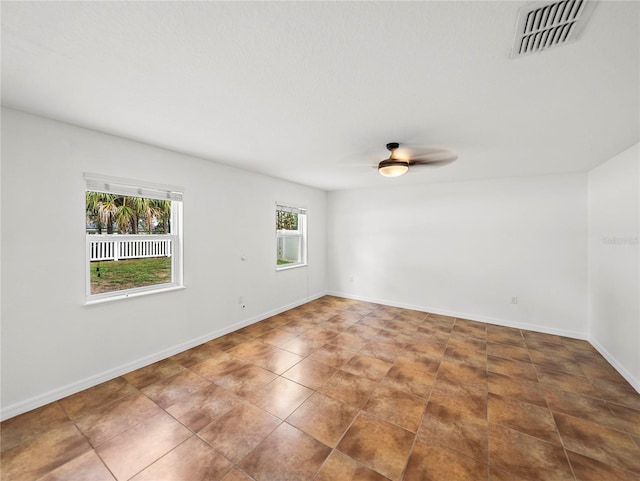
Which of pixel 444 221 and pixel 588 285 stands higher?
pixel 444 221

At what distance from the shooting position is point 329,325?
4.03 m

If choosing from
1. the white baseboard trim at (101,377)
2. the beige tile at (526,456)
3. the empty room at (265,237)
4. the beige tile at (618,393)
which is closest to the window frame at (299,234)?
the empty room at (265,237)

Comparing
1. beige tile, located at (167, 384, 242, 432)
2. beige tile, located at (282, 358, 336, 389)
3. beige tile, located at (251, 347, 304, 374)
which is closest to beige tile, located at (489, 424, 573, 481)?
beige tile, located at (282, 358, 336, 389)

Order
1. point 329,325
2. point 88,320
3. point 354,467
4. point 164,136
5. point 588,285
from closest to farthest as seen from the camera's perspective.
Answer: point 354,467, point 88,320, point 164,136, point 588,285, point 329,325

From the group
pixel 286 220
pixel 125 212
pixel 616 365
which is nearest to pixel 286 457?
pixel 125 212

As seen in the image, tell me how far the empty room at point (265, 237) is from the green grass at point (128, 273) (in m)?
0.02

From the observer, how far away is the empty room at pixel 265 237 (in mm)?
1291

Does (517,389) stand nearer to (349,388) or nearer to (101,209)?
(349,388)

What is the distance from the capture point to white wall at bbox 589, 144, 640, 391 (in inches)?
99.3

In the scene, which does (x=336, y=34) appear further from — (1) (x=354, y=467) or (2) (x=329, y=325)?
(2) (x=329, y=325)

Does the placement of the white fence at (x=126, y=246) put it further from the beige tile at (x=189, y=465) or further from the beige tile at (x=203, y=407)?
the beige tile at (x=189, y=465)

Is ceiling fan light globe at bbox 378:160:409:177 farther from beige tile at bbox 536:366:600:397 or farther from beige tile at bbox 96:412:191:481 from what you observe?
beige tile at bbox 96:412:191:481

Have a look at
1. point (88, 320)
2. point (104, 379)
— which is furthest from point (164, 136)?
point (104, 379)

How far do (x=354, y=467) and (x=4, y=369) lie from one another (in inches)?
107
